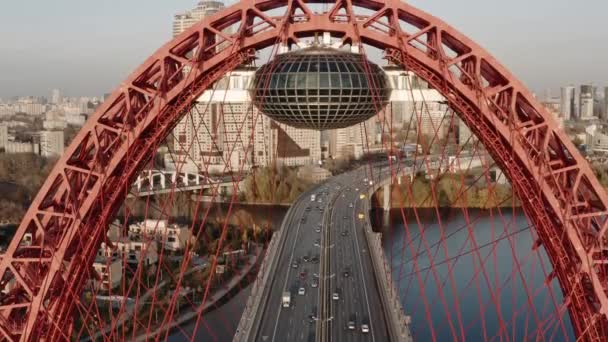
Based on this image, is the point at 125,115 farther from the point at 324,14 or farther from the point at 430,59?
the point at 430,59

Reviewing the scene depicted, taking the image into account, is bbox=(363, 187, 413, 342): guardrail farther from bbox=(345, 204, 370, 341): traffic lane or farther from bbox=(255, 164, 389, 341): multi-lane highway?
bbox=(345, 204, 370, 341): traffic lane

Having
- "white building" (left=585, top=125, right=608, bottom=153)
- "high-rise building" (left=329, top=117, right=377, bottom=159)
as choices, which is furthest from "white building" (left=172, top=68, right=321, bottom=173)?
"white building" (left=585, top=125, right=608, bottom=153)

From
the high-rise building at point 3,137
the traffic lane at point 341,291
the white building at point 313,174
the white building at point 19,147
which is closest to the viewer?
the traffic lane at point 341,291

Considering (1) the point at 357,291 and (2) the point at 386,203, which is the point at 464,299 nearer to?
(1) the point at 357,291

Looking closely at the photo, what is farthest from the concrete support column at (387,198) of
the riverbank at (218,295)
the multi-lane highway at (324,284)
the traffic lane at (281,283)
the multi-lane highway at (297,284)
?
the riverbank at (218,295)

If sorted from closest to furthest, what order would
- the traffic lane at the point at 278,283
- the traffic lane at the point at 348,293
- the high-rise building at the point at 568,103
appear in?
1. the traffic lane at the point at 348,293
2. the traffic lane at the point at 278,283
3. the high-rise building at the point at 568,103

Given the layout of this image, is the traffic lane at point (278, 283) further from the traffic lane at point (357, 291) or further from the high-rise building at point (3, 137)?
the high-rise building at point (3, 137)

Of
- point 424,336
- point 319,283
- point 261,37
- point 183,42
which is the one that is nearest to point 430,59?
point 261,37
